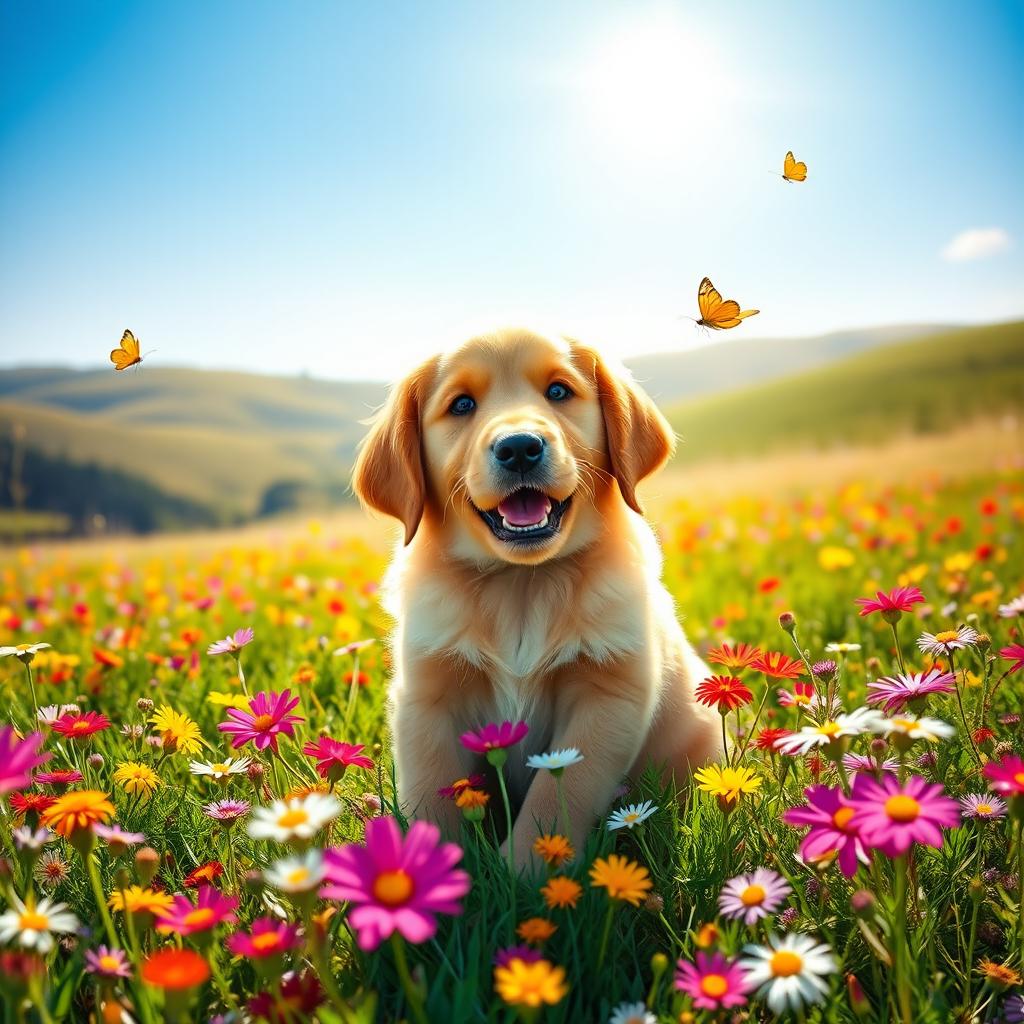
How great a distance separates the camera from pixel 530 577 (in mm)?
2447

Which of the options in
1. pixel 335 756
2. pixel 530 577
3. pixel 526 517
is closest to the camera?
pixel 335 756

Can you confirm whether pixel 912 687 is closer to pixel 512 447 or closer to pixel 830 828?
pixel 830 828

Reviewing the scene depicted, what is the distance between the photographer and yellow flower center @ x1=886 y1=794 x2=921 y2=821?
3.89ft

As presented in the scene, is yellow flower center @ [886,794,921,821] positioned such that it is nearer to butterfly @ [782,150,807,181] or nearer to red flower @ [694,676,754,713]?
red flower @ [694,676,754,713]

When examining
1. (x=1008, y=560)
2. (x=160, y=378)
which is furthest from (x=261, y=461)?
(x=1008, y=560)

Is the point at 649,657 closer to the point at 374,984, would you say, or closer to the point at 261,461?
the point at 374,984

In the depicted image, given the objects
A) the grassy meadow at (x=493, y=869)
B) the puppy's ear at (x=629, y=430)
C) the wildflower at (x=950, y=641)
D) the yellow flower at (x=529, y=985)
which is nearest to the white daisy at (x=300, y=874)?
the grassy meadow at (x=493, y=869)

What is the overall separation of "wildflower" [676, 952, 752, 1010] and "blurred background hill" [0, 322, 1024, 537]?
4.96 feet

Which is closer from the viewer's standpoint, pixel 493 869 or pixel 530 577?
pixel 493 869

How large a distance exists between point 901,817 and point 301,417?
350 feet

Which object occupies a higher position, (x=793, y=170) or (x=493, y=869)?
(x=793, y=170)

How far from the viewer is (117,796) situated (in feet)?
7.09

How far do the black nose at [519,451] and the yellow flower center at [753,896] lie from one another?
118 centimetres

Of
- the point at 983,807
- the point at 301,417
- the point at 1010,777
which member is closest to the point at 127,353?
the point at 1010,777
